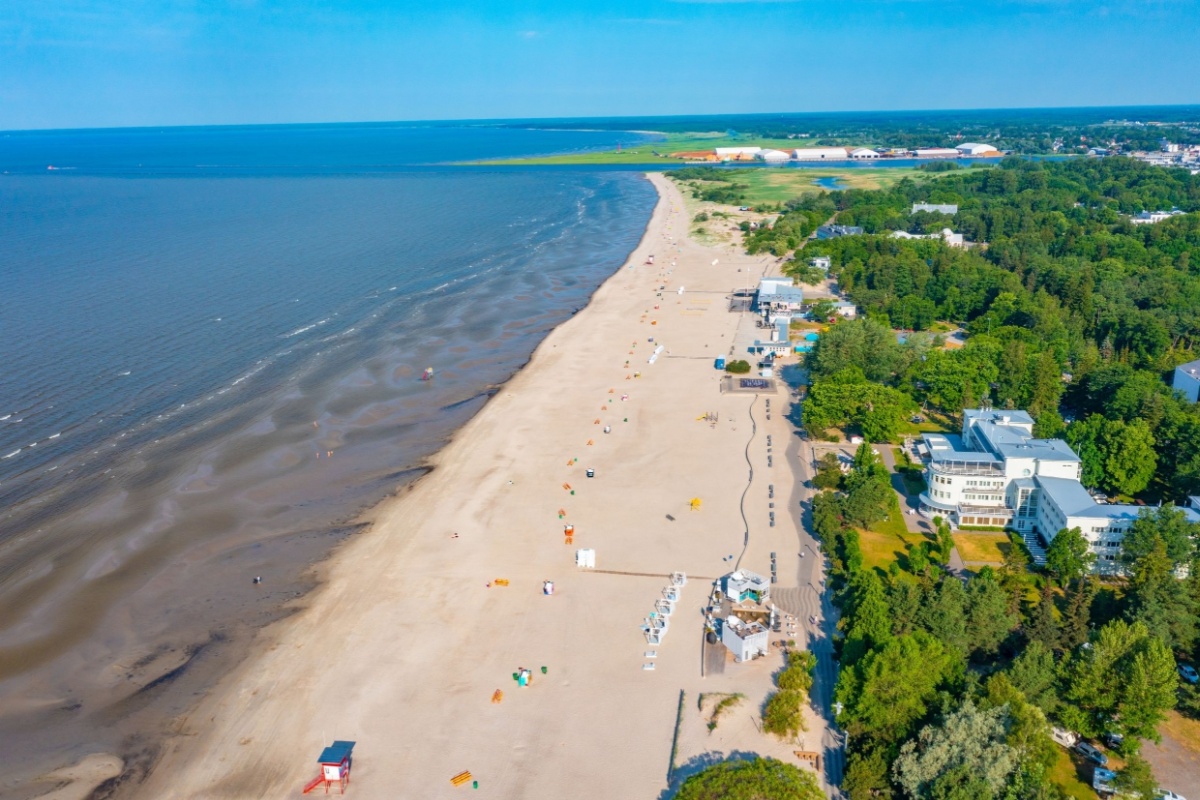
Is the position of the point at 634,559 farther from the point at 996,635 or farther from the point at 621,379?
the point at 621,379

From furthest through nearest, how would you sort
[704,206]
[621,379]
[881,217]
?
[704,206], [881,217], [621,379]

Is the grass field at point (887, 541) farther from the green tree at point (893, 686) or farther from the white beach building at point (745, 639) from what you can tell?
the green tree at point (893, 686)

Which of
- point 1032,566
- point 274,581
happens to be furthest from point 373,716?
point 1032,566

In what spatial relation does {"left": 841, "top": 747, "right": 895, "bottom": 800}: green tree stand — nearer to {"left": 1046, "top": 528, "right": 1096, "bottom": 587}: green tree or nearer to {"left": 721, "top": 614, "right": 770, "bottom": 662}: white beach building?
{"left": 721, "top": 614, "right": 770, "bottom": 662}: white beach building

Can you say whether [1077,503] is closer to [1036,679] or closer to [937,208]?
[1036,679]

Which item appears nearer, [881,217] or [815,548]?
[815,548]

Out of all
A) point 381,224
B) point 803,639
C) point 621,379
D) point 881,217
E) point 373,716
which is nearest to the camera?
point 373,716
